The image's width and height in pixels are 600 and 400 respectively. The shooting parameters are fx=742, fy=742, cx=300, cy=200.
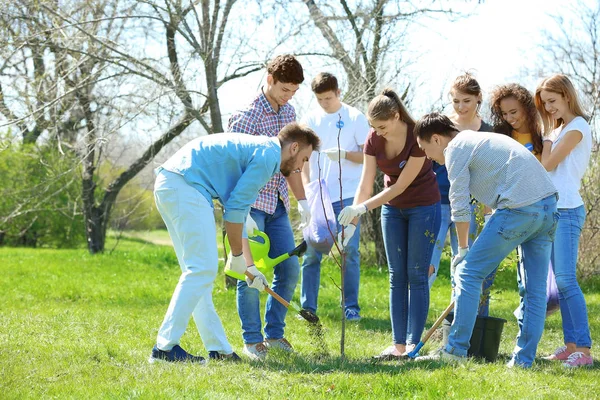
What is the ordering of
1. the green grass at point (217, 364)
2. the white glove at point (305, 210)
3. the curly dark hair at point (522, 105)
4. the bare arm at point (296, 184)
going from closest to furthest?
the green grass at point (217, 364) < the curly dark hair at point (522, 105) < the bare arm at point (296, 184) < the white glove at point (305, 210)

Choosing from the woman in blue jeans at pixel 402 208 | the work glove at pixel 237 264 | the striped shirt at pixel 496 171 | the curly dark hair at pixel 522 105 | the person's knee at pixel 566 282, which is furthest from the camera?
the curly dark hair at pixel 522 105

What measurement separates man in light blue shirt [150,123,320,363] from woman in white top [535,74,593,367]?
4.91ft

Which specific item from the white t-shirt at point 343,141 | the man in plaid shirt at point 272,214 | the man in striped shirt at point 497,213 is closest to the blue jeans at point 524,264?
the man in striped shirt at point 497,213

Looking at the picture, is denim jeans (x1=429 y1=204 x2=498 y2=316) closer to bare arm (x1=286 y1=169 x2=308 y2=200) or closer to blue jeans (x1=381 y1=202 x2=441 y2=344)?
blue jeans (x1=381 y1=202 x2=441 y2=344)

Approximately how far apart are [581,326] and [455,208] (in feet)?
4.01

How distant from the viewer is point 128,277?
9.19 metres

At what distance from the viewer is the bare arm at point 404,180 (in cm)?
422

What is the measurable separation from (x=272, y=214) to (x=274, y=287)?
47 centimetres

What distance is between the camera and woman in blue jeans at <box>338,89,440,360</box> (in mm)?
4238

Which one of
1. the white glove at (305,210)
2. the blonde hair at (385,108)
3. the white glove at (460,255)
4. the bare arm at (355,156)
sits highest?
the blonde hair at (385,108)

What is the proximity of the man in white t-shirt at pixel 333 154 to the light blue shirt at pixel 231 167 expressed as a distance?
1651 millimetres

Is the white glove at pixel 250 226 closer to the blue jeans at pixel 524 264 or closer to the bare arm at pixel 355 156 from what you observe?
the blue jeans at pixel 524 264

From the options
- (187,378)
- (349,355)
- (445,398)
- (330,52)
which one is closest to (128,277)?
(330,52)

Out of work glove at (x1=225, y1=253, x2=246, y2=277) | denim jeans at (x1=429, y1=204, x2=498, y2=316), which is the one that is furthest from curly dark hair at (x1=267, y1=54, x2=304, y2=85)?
denim jeans at (x1=429, y1=204, x2=498, y2=316)
